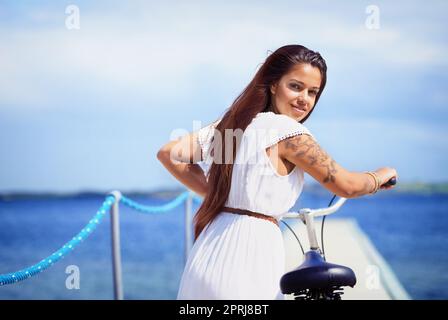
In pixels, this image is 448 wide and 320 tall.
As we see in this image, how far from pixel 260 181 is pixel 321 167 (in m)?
0.18

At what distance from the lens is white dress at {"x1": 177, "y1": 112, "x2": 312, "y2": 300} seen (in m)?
2.40

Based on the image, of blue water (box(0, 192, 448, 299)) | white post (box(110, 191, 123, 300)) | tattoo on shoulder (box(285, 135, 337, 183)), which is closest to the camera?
tattoo on shoulder (box(285, 135, 337, 183))

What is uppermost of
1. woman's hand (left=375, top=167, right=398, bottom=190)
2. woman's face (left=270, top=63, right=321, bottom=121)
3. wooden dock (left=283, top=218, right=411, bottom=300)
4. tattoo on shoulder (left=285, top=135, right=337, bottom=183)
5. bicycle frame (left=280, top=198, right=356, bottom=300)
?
woman's face (left=270, top=63, right=321, bottom=121)

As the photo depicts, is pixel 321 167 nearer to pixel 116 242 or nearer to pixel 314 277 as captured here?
pixel 314 277

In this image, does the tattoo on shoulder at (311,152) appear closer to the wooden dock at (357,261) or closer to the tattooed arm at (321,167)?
the tattooed arm at (321,167)

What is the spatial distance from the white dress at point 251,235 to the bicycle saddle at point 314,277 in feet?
0.17

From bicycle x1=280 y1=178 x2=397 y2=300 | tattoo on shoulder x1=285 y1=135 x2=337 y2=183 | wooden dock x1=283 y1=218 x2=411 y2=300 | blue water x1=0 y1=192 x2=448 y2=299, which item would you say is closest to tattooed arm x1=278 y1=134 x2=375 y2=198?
tattoo on shoulder x1=285 y1=135 x2=337 y2=183

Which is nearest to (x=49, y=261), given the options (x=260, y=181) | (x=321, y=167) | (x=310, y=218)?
(x=310, y=218)

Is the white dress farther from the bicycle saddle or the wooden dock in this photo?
the wooden dock

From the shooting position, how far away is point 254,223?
8.00 feet

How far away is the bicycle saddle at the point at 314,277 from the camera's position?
2.40 meters

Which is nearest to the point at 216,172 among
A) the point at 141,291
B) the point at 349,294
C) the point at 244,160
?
Answer: the point at 244,160

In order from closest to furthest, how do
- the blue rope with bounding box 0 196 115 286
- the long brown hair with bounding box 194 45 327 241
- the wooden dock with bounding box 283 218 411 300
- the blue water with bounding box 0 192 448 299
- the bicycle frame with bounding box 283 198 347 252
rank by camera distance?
the long brown hair with bounding box 194 45 327 241 < the bicycle frame with bounding box 283 198 347 252 < the blue rope with bounding box 0 196 115 286 < the wooden dock with bounding box 283 218 411 300 < the blue water with bounding box 0 192 448 299
